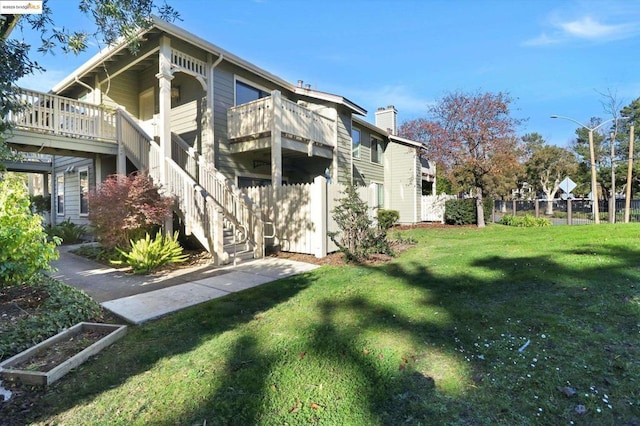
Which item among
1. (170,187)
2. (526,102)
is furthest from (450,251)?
(526,102)

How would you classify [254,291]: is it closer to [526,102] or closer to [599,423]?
[599,423]

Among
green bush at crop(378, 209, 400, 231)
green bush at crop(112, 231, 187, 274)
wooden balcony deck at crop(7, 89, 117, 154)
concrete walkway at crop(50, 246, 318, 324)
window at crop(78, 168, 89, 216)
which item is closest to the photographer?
concrete walkway at crop(50, 246, 318, 324)

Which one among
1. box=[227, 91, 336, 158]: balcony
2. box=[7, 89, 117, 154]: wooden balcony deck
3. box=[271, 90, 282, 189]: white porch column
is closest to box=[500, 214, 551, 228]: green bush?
box=[227, 91, 336, 158]: balcony

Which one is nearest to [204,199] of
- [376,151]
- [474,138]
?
[376,151]

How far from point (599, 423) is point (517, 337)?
120cm

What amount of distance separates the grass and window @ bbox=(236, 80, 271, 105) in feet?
28.9

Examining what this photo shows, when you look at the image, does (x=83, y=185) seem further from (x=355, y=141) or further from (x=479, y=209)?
(x=479, y=209)

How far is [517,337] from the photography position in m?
3.27

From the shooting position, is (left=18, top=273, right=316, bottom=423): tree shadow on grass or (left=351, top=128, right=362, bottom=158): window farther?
(left=351, top=128, right=362, bottom=158): window

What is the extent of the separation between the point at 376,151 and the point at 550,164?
122 feet

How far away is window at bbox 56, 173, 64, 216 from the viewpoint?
14.9 meters

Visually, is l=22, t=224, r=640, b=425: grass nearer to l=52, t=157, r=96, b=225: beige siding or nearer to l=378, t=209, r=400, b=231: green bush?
l=52, t=157, r=96, b=225: beige siding

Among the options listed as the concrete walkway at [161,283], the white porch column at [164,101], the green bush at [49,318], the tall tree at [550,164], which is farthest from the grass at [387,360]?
the tall tree at [550,164]

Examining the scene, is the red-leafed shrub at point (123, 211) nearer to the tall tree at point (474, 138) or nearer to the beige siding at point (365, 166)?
the beige siding at point (365, 166)
